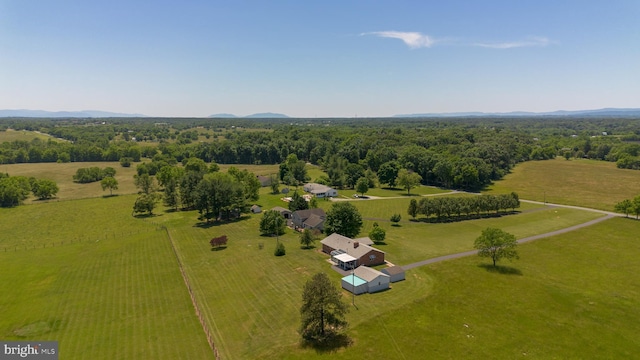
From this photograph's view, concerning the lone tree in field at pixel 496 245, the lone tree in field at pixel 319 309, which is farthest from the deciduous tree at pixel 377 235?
the lone tree in field at pixel 319 309

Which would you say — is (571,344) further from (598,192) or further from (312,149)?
(312,149)

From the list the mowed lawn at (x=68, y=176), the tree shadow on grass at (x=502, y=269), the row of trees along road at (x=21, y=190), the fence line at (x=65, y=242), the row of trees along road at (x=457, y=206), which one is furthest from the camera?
the mowed lawn at (x=68, y=176)

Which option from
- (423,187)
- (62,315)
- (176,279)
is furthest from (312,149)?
(62,315)

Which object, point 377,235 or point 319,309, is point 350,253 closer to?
point 377,235

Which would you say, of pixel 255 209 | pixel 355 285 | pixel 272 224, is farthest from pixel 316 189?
pixel 355 285

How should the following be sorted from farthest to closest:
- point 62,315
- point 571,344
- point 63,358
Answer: point 62,315, point 571,344, point 63,358

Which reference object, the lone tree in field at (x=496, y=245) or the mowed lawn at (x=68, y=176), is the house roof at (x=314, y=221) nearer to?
the lone tree in field at (x=496, y=245)
